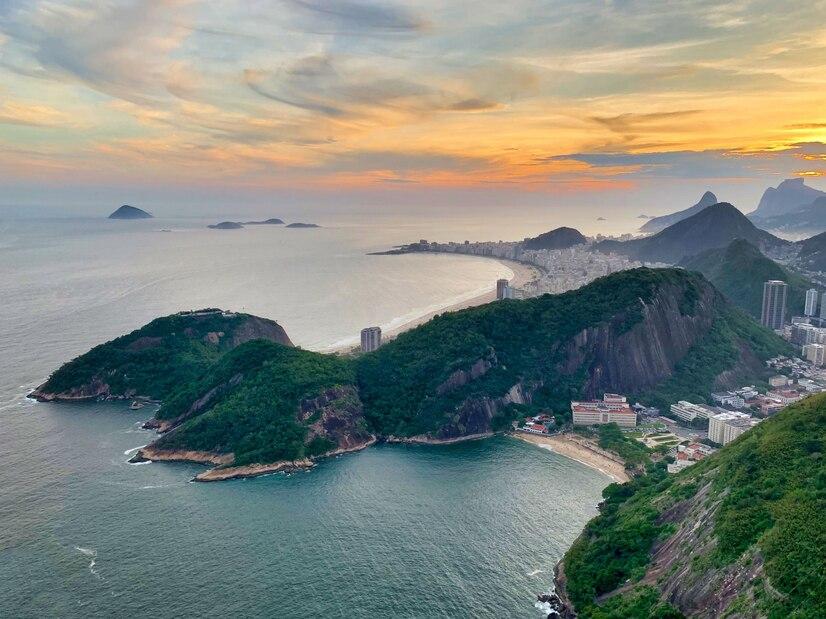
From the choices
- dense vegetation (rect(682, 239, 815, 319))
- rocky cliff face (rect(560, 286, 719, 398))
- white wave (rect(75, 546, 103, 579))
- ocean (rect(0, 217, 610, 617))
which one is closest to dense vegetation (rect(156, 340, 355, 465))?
ocean (rect(0, 217, 610, 617))

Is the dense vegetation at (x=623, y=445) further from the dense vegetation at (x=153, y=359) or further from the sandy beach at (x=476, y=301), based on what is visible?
the dense vegetation at (x=153, y=359)

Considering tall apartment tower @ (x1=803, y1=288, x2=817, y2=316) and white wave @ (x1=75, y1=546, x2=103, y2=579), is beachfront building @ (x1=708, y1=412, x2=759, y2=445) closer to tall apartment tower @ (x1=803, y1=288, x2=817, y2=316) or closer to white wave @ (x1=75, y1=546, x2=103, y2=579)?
white wave @ (x1=75, y1=546, x2=103, y2=579)

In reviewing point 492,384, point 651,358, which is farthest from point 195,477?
point 651,358

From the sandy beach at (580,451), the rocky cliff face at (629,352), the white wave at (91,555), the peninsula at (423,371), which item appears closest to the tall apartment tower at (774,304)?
the peninsula at (423,371)

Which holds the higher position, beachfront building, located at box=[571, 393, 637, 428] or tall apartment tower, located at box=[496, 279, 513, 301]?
tall apartment tower, located at box=[496, 279, 513, 301]

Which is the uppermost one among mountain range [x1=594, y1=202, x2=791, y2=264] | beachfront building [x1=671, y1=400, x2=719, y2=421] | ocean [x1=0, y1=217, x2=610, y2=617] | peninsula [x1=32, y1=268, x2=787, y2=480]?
mountain range [x1=594, y1=202, x2=791, y2=264]

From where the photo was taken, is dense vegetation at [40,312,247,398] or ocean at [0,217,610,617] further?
dense vegetation at [40,312,247,398]
